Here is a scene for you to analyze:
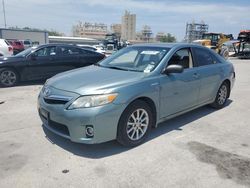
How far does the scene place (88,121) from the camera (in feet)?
11.0

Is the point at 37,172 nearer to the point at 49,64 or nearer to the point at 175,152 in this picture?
the point at 175,152

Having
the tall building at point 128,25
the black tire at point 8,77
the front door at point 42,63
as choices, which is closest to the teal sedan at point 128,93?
the front door at point 42,63

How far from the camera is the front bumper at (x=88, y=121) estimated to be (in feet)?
11.0

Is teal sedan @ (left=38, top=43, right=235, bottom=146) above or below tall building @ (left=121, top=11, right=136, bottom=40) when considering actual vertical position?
below

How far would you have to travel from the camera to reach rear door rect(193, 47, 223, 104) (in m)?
5.08

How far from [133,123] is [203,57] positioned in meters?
2.41

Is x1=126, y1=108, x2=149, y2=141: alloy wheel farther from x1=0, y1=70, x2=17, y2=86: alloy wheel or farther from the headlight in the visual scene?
x1=0, y1=70, x2=17, y2=86: alloy wheel

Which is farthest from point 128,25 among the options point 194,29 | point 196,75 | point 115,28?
point 196,75

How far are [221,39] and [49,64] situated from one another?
26.1 metres

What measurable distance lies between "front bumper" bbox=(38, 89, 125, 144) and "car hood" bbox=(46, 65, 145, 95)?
0.27 meters

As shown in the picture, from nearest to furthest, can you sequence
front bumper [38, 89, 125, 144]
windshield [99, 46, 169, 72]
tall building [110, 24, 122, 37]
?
front bumper [38, 89, 125, 144] → windshield [99, 46, 169, 72] → tall building [110, 24, 122, 37]

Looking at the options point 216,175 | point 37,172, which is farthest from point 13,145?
point 216,175

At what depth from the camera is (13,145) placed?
390cm

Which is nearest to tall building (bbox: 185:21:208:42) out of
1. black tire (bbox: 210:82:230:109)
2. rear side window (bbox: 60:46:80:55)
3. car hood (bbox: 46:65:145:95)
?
rear side window (bbox: 60:46:80:55)
